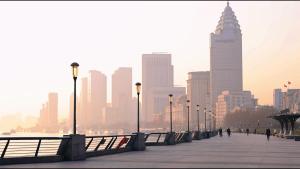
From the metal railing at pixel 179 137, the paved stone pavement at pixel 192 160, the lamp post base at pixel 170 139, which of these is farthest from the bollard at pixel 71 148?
the metal railing at pixel 179 137

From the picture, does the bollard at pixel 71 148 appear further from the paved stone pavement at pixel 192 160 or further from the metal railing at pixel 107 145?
the metal railing at pixel 107 145

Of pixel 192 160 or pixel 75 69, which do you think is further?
pixel 75 69

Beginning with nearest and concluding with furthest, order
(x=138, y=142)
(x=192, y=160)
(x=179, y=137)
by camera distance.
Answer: (x=192, y=160)
(x=138, y=142)
(x=179, y=137)

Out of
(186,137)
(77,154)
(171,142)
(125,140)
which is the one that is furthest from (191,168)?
(186,137)

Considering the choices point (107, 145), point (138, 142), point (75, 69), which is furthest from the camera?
point (138, 142)

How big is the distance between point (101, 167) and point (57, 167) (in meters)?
1.68

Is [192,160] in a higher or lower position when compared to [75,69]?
lower

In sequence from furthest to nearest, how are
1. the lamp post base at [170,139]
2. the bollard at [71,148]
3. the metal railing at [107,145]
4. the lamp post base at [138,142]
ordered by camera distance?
the lamp post base at [170,139] < the lamp post base at [138,142] < the metal railing at [107,145] < the bollard at [71,148]

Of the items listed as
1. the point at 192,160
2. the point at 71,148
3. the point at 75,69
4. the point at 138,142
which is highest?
the point at 75,69

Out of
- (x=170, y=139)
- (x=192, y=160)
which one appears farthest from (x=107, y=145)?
(x=170, y=139)

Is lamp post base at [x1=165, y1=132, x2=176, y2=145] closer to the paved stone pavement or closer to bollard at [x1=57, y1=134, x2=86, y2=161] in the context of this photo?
the paved stone pavement

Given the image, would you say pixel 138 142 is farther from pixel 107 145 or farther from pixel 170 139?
pixel 170 139

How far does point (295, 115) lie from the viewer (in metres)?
68.3

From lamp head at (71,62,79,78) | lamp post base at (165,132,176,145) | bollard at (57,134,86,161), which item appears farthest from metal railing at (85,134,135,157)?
lamp post base at (165,132,176,145)
